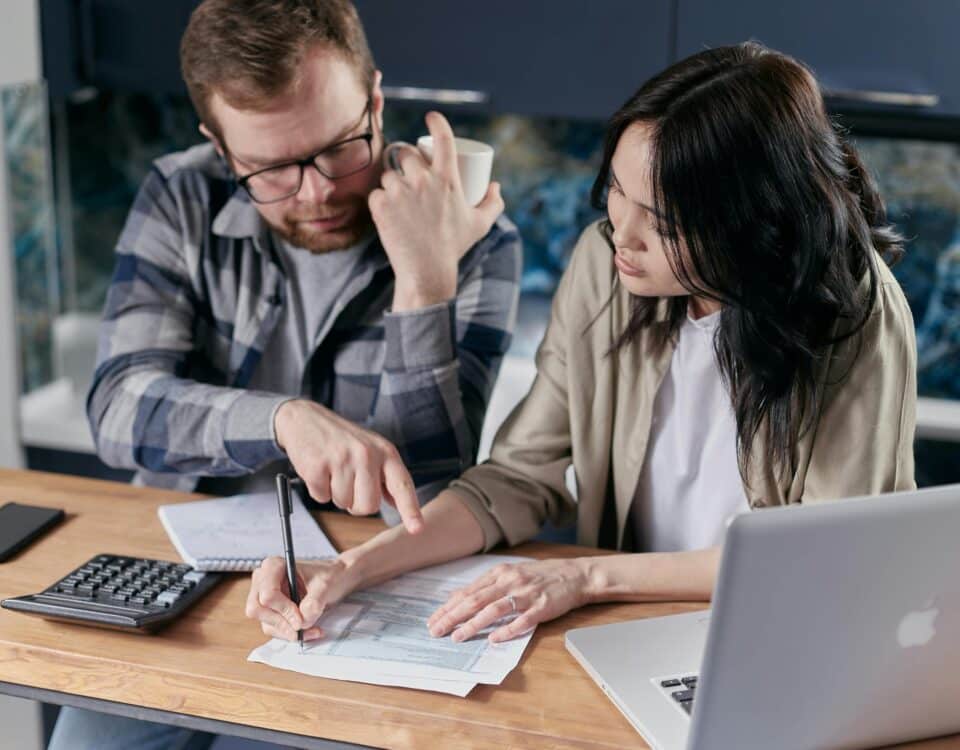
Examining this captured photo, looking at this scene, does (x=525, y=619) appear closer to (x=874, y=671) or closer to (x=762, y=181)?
(x=874, y=671)

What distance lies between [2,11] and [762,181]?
1757mm

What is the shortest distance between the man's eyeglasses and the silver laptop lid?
0.89 m

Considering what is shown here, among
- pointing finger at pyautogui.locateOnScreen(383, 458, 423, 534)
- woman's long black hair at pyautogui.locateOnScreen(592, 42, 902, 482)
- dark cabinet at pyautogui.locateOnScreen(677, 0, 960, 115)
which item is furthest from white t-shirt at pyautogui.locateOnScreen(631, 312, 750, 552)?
dark cabinet at pyautogui.locateOnScreen(677, 0, 960, 115)

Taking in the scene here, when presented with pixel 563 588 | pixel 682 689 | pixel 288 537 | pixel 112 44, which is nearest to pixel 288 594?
pixel 288 537

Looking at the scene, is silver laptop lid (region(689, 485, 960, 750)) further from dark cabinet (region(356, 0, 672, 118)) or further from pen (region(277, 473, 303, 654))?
dark cabinet (region(356, 0, 672, 118))

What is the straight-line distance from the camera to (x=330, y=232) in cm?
169

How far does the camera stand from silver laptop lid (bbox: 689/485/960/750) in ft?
2.95

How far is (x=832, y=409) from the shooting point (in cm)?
134

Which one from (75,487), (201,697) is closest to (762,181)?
(201,697)

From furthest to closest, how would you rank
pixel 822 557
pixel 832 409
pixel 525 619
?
pixel 832 409 → pixel 525 619 → pixel 822 557

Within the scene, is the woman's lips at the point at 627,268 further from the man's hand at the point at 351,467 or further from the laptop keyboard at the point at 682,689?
the laptop keyboard at the point at 682,689

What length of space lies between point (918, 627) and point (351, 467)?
0.63m

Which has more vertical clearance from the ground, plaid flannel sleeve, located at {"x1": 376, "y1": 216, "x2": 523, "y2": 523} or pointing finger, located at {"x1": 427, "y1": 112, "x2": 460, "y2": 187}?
pointing finger, located at {"x1": 427, "y1": 112, "x2": 460, "y2": 187}

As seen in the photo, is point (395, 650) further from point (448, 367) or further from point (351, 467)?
point (448, 367)
